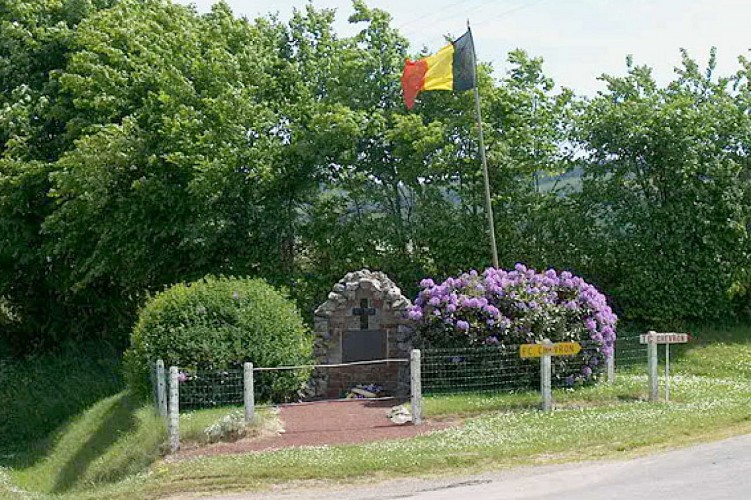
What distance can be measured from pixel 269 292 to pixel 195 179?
19.0 ft

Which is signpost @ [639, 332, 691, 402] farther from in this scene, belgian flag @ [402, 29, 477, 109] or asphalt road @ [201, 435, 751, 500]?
belgian flag @ [402, 29, 477, 109]

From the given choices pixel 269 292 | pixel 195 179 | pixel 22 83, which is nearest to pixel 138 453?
pixel 269 292

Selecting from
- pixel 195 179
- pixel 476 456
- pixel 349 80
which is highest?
pixel 349 80

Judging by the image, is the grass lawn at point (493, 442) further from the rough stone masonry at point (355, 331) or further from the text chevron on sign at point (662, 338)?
the rough stone masonry at point (355, 331)

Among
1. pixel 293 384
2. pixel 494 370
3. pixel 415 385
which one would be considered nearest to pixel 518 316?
pixel 494 370

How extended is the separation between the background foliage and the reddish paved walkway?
6621mm

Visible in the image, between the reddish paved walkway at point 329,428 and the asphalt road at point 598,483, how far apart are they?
278 cm

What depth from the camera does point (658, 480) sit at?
1144 cm

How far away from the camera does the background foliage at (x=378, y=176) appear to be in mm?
24375

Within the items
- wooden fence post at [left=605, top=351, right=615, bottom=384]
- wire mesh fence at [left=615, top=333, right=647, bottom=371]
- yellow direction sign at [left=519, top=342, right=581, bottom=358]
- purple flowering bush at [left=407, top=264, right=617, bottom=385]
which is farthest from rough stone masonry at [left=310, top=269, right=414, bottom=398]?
wire mesh fence at [left=615, top=333, right=647, bottom=371]

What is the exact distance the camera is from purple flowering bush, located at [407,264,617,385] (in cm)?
1888

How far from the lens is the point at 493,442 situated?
46.7 ft

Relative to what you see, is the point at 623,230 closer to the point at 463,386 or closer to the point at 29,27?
the point at 463,386

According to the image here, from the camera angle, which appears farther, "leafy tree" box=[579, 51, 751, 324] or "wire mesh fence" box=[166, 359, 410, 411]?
"leafy tree" box=[579, 51, 751, 324]
